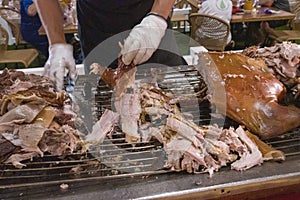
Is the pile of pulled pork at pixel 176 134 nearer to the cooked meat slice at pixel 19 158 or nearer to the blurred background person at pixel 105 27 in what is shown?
the cooked meat slice at pixel 19 158

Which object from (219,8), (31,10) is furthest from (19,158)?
(219,8)

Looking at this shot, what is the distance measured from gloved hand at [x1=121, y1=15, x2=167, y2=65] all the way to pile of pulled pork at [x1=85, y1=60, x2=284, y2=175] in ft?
0.42

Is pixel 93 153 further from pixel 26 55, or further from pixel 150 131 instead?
pixel 26 55

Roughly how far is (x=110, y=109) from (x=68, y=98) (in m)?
0.17

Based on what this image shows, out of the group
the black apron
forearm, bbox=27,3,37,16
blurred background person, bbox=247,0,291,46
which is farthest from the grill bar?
blurred background person, bbox=247,0,291,46

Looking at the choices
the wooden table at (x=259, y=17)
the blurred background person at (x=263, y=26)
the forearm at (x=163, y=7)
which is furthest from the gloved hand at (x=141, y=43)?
the blurred background person at (x=263, y=26)

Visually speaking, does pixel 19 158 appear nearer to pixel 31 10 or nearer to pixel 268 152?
pixel 268 152

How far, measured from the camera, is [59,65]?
179 cm

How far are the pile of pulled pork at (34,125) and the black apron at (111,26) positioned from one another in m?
0.80

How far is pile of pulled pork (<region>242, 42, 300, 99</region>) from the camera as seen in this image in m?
1.76

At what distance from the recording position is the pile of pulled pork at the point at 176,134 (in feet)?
4.11

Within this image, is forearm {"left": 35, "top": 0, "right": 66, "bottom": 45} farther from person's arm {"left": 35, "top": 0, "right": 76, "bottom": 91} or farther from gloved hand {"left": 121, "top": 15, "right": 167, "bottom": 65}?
gloved hand {"left": 121, "top": 15, "right": 167, "bottom": 65}

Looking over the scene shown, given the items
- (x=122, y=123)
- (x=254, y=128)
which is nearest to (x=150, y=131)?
(x=122, y=123)

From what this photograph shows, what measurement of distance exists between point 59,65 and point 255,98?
869mm
